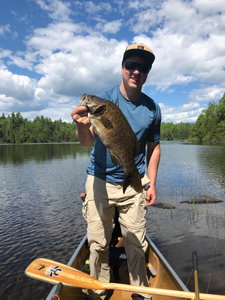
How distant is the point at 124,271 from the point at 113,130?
12.1ft

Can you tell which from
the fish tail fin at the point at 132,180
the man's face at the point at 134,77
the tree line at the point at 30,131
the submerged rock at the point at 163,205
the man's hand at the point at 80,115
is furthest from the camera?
the tree line at the point at 30,131

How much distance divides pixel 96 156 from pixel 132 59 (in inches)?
63.9

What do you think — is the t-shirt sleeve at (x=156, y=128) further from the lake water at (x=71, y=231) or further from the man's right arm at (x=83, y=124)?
the lake water at (x=71, y=231)

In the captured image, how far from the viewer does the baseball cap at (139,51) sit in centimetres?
314

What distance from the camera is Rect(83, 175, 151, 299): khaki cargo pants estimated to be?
10.3ft

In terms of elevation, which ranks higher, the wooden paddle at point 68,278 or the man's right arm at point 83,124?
the man's right arm at point 83,124

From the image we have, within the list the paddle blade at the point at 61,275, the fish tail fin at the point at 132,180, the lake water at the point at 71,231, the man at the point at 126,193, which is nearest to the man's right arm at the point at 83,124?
the man at the point at 126,193

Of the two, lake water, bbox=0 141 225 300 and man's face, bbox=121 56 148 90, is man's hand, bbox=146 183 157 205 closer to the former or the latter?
man's face, bbox=121 56 148 90

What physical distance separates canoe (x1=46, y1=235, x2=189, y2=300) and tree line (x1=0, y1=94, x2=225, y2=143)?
8519 cm

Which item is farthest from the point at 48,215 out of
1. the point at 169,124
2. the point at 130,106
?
the point at 169,124

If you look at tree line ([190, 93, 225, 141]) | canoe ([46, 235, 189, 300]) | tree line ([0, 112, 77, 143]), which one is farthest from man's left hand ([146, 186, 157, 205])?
tree line ([0, 112, 77, 143])

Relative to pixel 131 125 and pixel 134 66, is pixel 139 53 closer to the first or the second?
pixel 134 66

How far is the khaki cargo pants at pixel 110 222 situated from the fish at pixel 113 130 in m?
0.56

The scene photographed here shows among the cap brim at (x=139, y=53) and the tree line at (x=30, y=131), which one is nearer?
the cap brim at (x=139, y=53)
